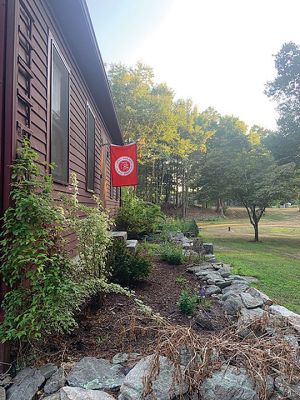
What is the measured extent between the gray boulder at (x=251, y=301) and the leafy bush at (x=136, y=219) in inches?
220

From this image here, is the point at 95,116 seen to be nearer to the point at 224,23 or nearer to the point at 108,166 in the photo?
the point at 108,166

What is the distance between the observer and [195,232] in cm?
1228

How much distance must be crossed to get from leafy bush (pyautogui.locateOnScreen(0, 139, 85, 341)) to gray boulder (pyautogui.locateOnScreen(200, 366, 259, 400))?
0.96 metres

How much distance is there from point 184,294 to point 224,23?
7.52 m

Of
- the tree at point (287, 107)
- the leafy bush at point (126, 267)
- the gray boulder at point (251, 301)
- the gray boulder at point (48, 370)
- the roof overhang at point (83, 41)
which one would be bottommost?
the gray boulder at point (48, 370)

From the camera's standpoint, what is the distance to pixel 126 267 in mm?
4004

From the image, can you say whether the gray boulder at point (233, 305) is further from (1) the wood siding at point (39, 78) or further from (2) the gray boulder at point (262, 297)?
(1) the wood siding at point (39, 78)

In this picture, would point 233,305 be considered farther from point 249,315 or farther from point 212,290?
point 212,290

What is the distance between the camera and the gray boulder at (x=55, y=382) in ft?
6.03

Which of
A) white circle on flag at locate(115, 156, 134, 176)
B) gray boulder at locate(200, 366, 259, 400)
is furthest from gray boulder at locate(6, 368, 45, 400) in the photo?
white circle on flag at locate(115, 156, 134, 176)

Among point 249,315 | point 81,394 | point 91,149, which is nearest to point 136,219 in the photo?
point 91,149

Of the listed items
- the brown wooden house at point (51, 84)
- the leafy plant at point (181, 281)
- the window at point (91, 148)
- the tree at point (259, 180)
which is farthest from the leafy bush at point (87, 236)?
the tree at point (259, 180)

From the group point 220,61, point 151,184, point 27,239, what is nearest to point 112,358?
point 27,239

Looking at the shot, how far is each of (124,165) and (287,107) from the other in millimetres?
10533
